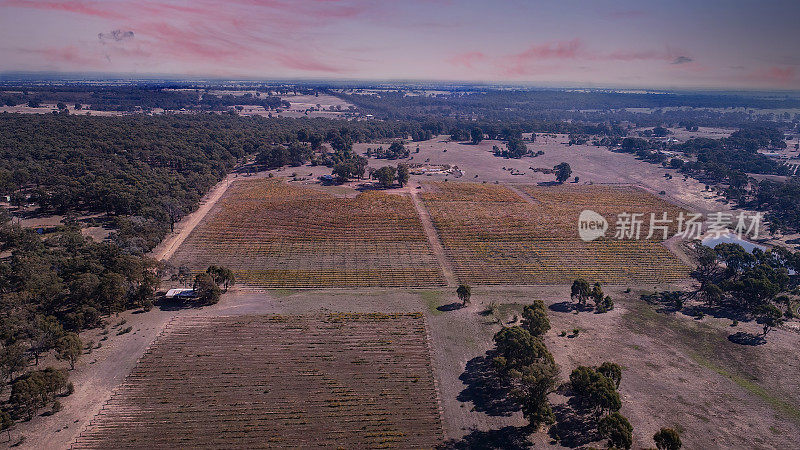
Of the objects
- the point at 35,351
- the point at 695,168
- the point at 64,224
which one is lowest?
the point at 35,351

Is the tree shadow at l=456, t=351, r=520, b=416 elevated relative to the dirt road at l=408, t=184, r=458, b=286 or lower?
lower

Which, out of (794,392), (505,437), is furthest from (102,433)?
(794,392)

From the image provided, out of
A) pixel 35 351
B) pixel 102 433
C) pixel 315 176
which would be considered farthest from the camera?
pixel 315 176

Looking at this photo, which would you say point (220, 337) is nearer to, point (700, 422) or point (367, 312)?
point (367, 312)

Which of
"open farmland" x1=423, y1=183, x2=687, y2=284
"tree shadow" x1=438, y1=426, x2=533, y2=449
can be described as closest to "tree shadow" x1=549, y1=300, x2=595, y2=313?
"open farmland" x1=423, y1=183, x2=687, y2=284

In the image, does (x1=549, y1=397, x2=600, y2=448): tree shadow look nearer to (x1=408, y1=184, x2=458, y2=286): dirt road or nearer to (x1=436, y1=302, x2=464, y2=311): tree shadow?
(x1=436, y1=302, x2=464, y2=311): tree shadow

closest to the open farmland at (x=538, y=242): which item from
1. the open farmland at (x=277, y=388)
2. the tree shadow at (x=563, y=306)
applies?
the tree shadow at (x=563, y=306)
